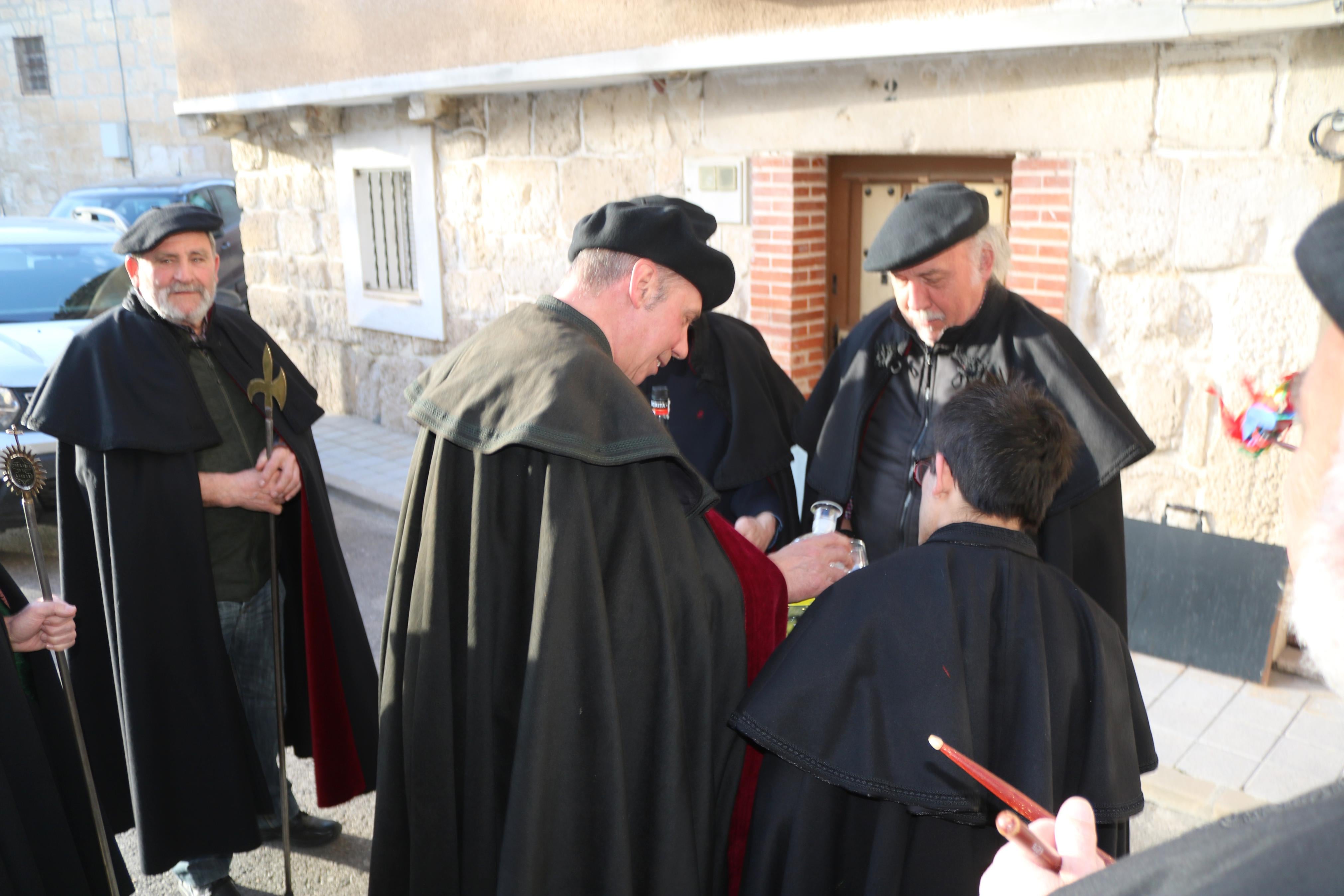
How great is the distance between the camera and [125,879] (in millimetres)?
2914

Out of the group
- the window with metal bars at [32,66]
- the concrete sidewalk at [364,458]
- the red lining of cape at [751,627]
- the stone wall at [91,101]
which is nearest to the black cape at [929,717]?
the red lining of cape at [751,627]

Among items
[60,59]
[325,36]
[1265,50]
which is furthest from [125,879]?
[60,59]

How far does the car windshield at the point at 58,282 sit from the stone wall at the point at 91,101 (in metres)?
14.6

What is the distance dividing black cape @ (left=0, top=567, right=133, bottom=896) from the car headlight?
13.1 feet

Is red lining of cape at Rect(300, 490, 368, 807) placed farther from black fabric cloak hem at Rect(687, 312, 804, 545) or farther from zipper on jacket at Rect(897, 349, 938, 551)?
zipper on jacket at Rect(897, 349, 938, 551)

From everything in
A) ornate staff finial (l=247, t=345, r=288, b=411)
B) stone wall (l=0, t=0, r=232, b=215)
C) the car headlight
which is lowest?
the car headlight

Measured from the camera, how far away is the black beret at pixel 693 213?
252cm

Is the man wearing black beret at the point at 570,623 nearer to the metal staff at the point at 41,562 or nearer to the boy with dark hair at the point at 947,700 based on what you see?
the boy with dark hair at the point at 947,700

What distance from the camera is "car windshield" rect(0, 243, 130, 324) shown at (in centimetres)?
741

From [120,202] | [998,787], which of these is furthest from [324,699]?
[120,202]

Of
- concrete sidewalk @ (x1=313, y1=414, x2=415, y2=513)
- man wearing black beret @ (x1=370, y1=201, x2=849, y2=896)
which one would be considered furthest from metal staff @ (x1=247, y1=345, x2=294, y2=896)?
concrete sidewalk @ (x1=313, y1=414, x2=415, y2=513)

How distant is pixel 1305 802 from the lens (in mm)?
844

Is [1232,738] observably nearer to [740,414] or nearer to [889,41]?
[740,414]

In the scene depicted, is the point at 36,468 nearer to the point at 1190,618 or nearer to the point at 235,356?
the point at 235,356
